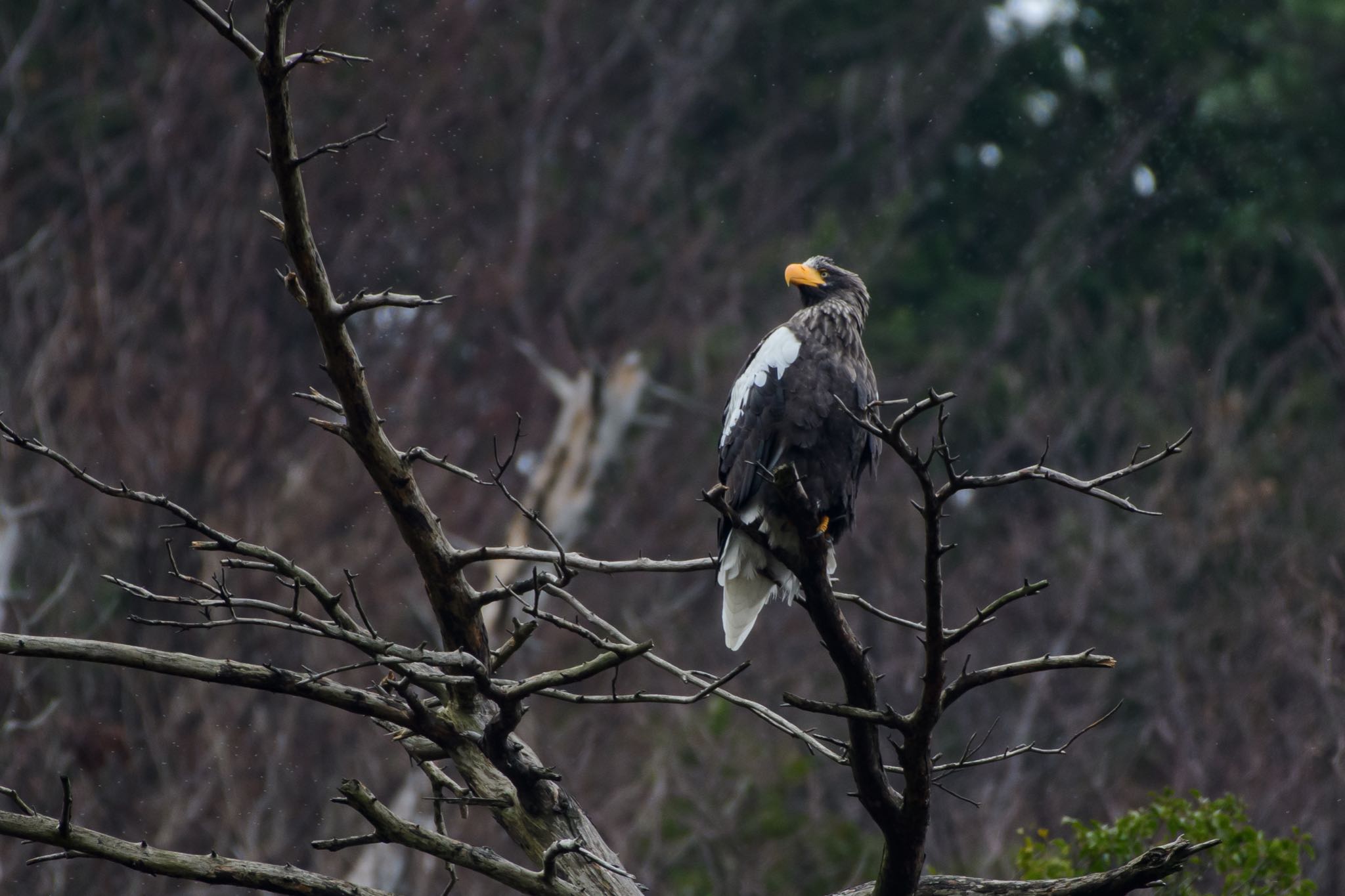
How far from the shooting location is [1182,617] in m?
13.8

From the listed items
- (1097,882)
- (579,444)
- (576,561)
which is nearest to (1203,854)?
(1097,882)

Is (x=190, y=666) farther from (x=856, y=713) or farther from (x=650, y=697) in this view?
(x=856, y=713)

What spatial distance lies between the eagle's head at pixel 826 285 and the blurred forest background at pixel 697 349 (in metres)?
4.10

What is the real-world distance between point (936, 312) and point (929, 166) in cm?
298

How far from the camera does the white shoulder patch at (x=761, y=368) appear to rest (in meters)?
5.30

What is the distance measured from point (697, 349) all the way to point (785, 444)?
1196 centimetres

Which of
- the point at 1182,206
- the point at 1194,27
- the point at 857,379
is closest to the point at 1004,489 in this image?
the point at 1182,206

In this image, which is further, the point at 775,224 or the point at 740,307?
the point at 775,224

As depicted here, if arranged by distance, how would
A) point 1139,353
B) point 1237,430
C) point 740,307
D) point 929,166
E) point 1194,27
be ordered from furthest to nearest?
1. point 929,166
2. point 1194,27
3. point 740,307
4. point 1139,353
5. point 1237,430

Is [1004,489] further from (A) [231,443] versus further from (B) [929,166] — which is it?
(A) [231,443]

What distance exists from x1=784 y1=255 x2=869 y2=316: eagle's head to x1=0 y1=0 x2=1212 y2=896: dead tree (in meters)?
2.31

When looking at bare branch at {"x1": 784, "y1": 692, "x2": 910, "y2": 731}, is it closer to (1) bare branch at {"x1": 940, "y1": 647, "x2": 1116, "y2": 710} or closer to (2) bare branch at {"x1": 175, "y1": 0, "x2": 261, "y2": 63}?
(1) bare branch at {"x1": 940, "y1": 647, "x2": 1116, "y2": 710}

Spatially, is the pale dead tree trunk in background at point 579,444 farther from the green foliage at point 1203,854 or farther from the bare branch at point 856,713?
the bare branch at point 856,713

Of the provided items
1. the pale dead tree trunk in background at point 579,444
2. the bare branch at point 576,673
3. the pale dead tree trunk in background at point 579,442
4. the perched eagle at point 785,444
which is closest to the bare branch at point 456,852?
the bare branch at point 576,673
